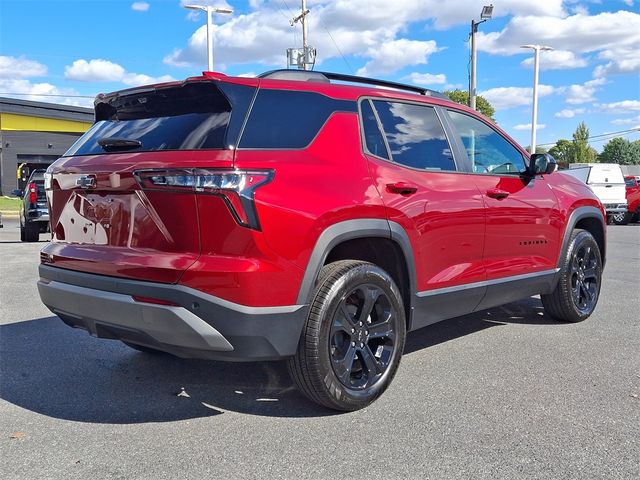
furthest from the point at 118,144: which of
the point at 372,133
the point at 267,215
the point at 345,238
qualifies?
the point at 372,133

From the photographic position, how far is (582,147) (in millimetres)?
97688

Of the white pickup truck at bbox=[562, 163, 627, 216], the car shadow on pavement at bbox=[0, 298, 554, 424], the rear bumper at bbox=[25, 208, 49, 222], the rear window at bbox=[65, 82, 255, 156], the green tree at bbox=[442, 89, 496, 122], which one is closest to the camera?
the rear window at bbox=[65, 82, 255, 156]

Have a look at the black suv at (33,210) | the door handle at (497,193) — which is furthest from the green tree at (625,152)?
the door handle at (497,193)

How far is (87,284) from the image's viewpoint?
3.32 m

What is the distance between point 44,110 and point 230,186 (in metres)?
38.5

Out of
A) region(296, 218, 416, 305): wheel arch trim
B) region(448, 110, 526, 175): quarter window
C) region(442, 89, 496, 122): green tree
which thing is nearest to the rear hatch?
region(296, 218, 416, 305): wheel arch trim

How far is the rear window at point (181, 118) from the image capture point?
3107 millimetres

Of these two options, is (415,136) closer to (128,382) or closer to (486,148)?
(486,148)

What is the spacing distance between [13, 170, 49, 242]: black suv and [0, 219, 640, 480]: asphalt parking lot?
8.65 meters

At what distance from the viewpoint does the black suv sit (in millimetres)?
13109

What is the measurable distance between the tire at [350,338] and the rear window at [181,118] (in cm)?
95

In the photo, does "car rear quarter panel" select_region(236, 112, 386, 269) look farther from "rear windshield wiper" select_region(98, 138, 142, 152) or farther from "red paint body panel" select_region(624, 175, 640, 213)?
"red paint body panel" select_region(624, 175, 640, 213)

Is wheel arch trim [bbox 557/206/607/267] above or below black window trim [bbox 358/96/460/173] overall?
below

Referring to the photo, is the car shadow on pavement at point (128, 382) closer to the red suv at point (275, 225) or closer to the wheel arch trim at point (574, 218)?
the red suv at point (275, 225)
